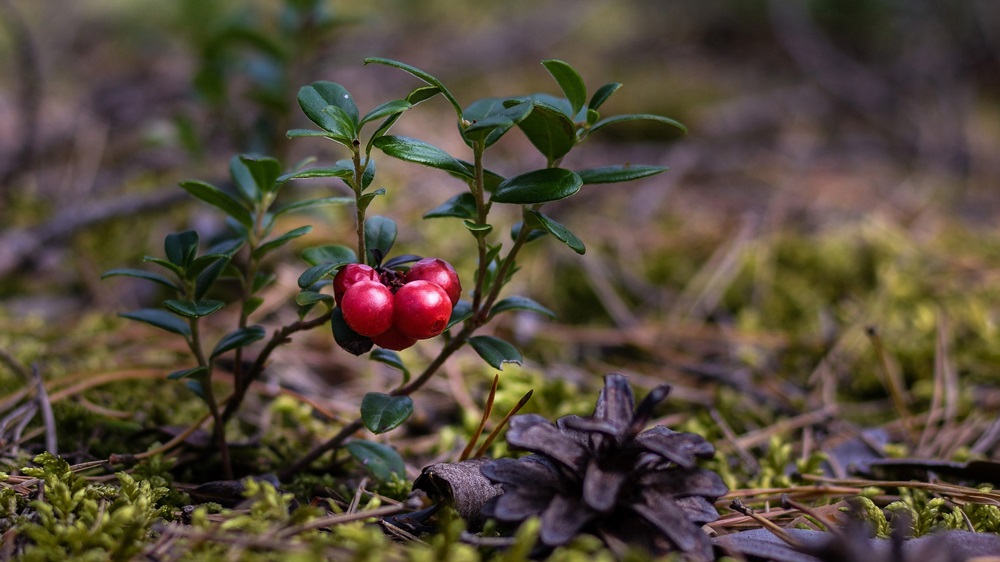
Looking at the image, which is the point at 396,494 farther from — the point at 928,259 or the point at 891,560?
the point at 928,259

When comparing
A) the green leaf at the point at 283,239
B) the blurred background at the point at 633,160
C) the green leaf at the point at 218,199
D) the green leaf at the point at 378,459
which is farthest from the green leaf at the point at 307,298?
the blurred background at the point at 633,160

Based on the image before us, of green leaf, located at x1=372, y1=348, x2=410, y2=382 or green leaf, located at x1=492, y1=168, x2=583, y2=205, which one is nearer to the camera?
green leaf, located at x1=492, y1=168, x2=583, y2=205

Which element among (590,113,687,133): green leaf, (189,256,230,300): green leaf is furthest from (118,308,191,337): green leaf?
(590,113,687,133): green leaf

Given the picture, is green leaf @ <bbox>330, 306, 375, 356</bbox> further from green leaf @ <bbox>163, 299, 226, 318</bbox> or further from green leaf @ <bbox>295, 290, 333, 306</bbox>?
green leaf @ <bbox>163, 299, 226, 318</bbox>

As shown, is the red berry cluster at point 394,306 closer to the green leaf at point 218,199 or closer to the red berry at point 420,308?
the red berry at point 420,308

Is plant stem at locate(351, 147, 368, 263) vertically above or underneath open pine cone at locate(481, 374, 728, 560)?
above

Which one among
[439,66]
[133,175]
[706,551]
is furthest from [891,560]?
[439,66]
